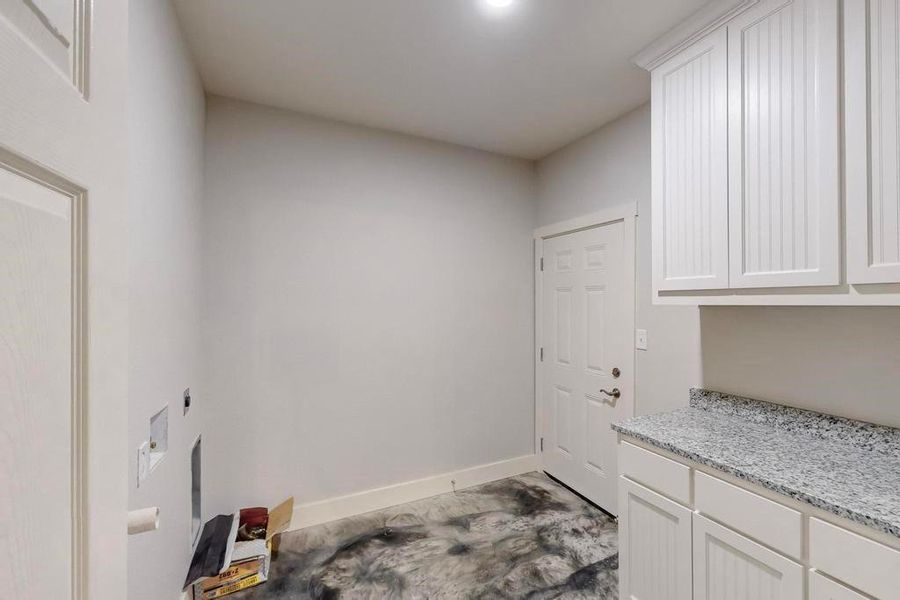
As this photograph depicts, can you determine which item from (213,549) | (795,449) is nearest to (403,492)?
(213,549)

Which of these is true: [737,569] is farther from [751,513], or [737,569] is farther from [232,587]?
[232,587]

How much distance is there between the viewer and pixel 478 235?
3051mm

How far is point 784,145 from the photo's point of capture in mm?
1389

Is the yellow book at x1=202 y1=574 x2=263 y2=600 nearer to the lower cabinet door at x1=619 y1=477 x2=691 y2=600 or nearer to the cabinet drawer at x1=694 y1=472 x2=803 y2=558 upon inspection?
the lower cabinet door at x1=619 y1=477 x2=691 y2=600

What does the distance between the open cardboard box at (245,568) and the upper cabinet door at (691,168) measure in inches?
94.8

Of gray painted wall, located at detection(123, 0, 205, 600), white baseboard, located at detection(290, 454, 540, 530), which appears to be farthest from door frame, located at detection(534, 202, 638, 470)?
gray painted wall, located at detection(123, 0, 205, 600)

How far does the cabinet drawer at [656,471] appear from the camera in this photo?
143 cm

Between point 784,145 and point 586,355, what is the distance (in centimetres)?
167

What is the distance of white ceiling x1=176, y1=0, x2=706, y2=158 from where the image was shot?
5.30 ft

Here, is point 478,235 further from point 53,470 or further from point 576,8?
point 53,470

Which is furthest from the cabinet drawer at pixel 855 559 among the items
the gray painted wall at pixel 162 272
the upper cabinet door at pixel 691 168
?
the gray painted wall at pixel 162 272

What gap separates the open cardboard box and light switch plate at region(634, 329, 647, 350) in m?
2.32

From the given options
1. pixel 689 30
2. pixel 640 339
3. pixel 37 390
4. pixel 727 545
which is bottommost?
pixel 727 545

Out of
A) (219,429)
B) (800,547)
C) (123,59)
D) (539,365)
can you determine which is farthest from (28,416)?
(539,365)
